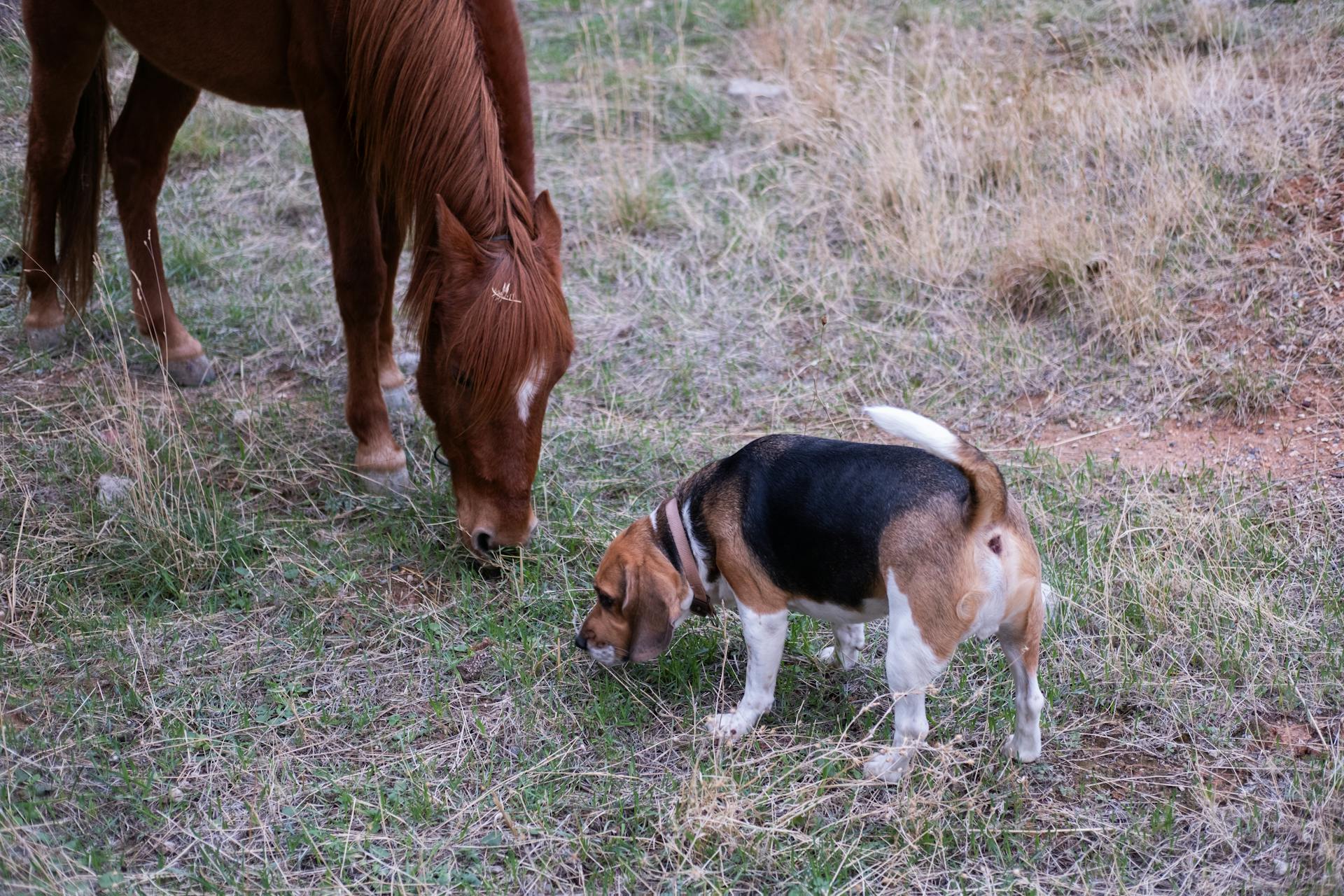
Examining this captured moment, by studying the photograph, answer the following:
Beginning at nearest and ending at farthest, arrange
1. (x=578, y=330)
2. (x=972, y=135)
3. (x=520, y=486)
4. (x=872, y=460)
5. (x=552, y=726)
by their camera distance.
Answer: (x=872, y=460) → (x=552, y=726) → (x=520, y=486) → (x=578, y=330) → (x=972, y=135)

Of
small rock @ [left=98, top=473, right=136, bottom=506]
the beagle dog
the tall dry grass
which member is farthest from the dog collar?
the tall dry grass

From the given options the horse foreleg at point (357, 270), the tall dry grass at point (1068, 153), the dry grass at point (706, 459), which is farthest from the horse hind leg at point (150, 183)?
Result: the tall dry grass at point (1068, 153)

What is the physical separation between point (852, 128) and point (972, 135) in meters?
0.65

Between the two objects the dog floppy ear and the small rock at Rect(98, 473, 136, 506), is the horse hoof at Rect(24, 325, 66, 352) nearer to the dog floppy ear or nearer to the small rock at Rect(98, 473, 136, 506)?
the small rock at Rect(98, 473, 136, 506)

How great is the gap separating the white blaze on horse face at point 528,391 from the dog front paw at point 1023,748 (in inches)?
61.8

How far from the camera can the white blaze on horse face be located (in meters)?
3.13

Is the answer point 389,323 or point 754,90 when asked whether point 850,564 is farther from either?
point 754,90

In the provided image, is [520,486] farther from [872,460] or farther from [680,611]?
[872,460]

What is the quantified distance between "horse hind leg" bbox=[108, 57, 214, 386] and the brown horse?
0.78ft

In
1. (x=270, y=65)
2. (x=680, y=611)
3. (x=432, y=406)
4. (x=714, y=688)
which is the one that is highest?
(x=270, y=65)

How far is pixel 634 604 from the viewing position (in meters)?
2.83

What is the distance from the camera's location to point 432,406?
335cm

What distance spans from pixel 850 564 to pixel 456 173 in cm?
163

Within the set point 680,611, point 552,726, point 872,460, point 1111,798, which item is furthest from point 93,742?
point 1111,798
